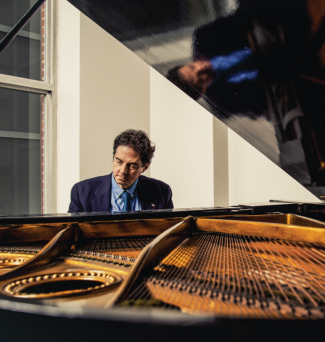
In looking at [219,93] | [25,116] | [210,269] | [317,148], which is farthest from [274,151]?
[25,116]

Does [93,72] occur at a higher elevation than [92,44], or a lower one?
lower

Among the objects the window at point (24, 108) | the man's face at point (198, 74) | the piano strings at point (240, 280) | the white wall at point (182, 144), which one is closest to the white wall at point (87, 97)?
the window at point (24, 108)

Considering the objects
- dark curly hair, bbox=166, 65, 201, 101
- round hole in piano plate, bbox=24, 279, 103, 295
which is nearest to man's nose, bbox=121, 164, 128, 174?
dark curly hair, bbox=166, 65, 201, 101

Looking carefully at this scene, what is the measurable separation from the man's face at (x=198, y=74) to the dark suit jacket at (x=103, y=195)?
1.26 meters

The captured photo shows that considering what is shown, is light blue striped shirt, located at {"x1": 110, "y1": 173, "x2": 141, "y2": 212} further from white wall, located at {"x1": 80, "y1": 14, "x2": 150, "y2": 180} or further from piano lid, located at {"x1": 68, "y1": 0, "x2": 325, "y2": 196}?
white wall, located at {"x1": 80, "y1": 14, "x2": 150, "y2": 180}

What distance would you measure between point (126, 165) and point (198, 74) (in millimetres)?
1135

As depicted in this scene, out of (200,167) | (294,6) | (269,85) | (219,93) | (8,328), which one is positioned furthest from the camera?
(200,167)

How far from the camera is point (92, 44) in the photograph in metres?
3.64

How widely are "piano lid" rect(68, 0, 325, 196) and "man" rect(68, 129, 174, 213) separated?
918 mm

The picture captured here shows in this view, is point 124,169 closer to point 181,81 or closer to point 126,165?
point 126,165

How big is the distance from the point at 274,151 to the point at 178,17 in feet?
3.41

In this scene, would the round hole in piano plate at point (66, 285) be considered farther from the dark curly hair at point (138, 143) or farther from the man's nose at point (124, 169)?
the dark curly hair at point (138, 143)

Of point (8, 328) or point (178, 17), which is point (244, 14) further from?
point (8, 328)

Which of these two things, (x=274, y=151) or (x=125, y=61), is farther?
(x=125, y=61)
